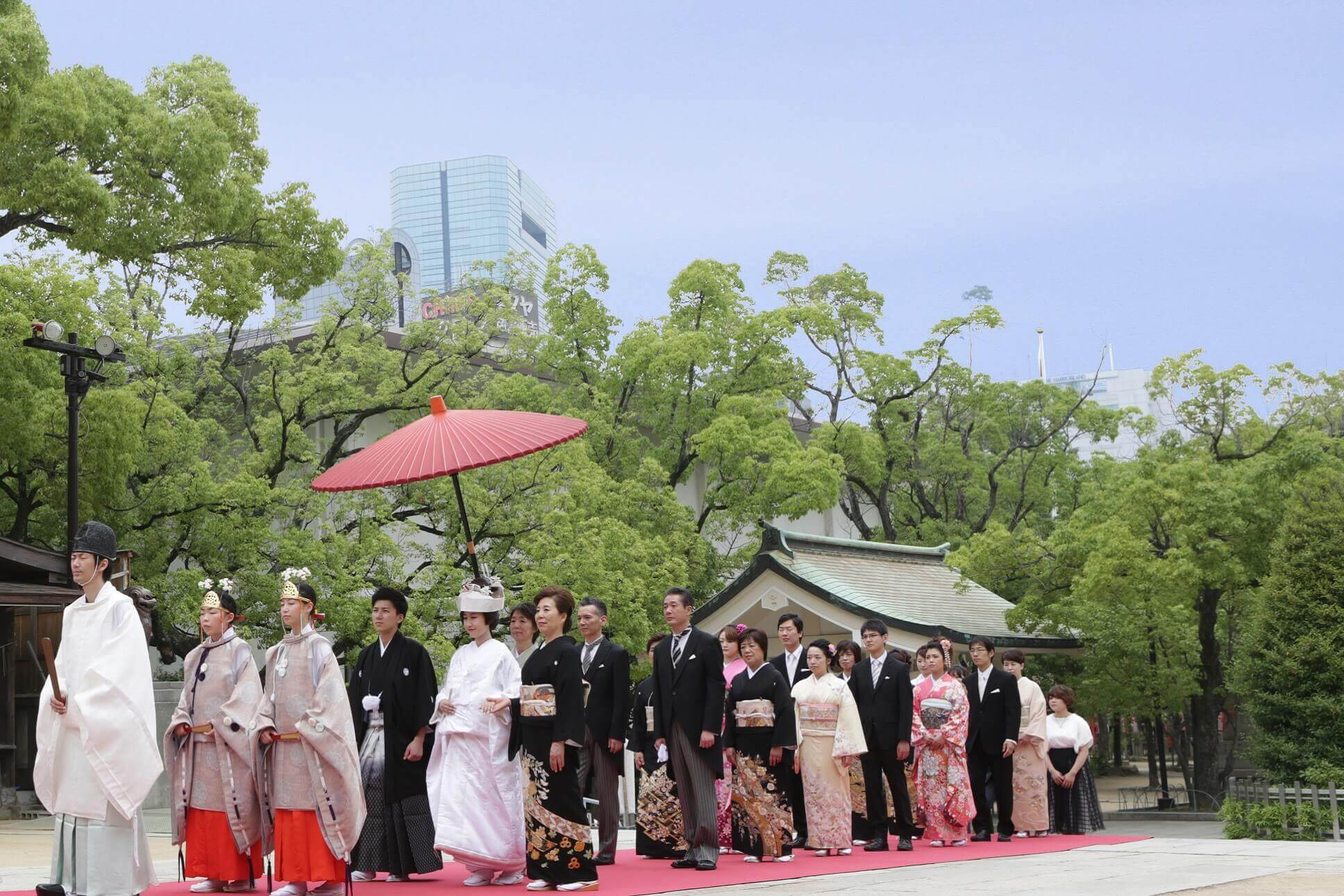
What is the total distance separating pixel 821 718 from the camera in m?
9.77

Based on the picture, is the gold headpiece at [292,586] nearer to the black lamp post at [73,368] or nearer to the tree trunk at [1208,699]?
the black lamp post at [73,368]

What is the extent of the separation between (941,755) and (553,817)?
413 centimetres

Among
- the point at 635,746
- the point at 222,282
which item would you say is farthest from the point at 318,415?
the point at 635,746

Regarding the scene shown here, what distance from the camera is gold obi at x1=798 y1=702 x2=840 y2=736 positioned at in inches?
384

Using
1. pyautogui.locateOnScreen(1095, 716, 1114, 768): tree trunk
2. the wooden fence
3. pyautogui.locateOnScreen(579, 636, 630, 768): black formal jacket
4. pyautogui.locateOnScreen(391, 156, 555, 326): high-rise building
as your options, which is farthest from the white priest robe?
pyautogui.locateOnScreen(391, 156, 555, 326): high-rise building

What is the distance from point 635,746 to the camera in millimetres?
10312

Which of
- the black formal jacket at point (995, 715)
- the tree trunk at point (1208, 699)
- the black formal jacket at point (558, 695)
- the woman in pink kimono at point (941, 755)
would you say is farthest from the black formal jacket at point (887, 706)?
the tree trunk at point (1208, 699)

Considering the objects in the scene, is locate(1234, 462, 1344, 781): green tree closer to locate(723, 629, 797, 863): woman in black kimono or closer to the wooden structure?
locate(723, 629, 797, 863): woman in black kimono

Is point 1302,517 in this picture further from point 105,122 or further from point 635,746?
point 105,122

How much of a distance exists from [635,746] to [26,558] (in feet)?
25.8

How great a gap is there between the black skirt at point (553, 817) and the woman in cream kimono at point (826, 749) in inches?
92.7

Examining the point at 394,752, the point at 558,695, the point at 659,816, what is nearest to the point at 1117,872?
the point at 659,816

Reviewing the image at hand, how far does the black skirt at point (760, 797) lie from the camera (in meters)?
9.06

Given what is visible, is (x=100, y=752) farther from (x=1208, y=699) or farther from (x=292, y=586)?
(x=1208, y=699)
